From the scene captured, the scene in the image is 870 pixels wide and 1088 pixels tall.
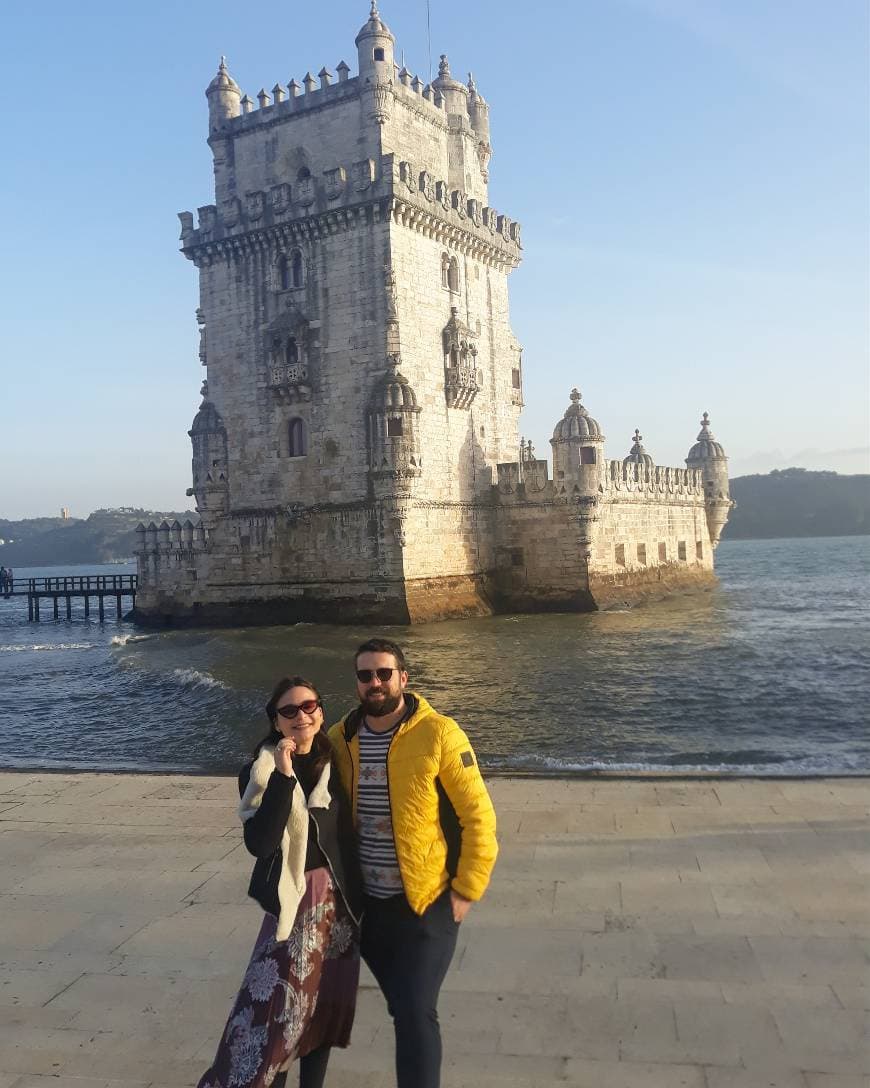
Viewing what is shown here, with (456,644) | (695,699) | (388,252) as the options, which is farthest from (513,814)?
(388,252)

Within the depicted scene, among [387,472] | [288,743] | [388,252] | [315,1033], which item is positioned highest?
[388,252]

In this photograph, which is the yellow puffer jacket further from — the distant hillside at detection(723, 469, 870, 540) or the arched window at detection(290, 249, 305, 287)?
the distant hillside at detection(723, 469, 870, 540)

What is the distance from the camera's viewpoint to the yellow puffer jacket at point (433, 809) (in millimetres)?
3945

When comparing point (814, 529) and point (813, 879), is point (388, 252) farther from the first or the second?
point (814, 529)

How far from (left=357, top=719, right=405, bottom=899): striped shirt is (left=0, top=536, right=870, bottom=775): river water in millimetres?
8259

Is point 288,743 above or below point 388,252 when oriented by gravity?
below

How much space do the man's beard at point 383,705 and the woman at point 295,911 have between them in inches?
9.1

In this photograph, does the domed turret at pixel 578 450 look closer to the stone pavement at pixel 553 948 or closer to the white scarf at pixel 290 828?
the stone pavement at pixel 553 948

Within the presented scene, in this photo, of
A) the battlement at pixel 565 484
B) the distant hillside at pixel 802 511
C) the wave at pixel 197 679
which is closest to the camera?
the wave at pixel 197 679

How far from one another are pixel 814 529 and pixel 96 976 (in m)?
177

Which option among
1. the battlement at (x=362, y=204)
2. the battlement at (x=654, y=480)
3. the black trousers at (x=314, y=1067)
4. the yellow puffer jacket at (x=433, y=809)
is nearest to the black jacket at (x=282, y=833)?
the yellow puffer jacket at (x=433, y=809)

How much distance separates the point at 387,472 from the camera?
105 ft

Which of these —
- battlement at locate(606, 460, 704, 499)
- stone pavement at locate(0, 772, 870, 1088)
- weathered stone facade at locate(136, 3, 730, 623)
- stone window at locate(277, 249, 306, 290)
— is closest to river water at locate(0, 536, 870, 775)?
weathered stone facade at locate(136, 3, 730, 623)

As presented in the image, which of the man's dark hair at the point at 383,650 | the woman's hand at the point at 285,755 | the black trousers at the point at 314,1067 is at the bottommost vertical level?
the black trousers at the point at 314,1067
